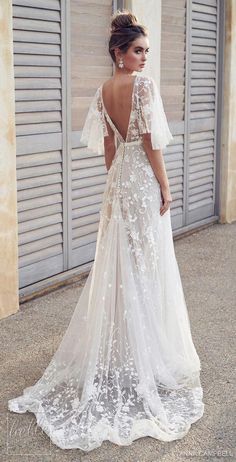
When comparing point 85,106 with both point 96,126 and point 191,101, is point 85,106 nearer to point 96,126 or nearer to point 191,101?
point 96,126

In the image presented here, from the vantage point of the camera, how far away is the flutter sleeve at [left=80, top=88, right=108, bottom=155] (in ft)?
13.5

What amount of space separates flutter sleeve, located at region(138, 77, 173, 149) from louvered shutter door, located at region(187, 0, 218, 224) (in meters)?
4.20

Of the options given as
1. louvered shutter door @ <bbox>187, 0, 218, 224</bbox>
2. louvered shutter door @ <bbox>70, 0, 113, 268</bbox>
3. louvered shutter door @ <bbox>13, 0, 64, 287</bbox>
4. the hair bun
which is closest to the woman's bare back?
the hair bun

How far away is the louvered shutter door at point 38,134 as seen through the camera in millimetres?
5375

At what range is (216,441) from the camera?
11.5ft

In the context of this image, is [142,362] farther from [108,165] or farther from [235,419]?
[108,165]

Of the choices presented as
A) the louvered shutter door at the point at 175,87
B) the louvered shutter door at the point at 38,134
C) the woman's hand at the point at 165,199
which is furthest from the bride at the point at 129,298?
the louvered shutter door at the point at 175,87

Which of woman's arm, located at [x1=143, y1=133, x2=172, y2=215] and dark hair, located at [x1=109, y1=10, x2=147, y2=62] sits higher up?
dark hair, located at [x1=109, y1=10, x2=147, y2=62]

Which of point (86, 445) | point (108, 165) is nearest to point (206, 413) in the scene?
point (86, 445)

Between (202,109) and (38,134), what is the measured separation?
10.5ft

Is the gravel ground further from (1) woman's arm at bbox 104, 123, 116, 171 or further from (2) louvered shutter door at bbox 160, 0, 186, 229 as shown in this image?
(1) woman's arm at bbox 104, 123, 116, 171

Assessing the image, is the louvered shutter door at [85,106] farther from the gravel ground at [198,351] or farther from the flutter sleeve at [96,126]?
the flutter sleeve at [96,126]

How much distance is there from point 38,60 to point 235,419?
9.88 feet

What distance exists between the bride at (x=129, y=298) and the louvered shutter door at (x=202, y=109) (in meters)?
4.09
